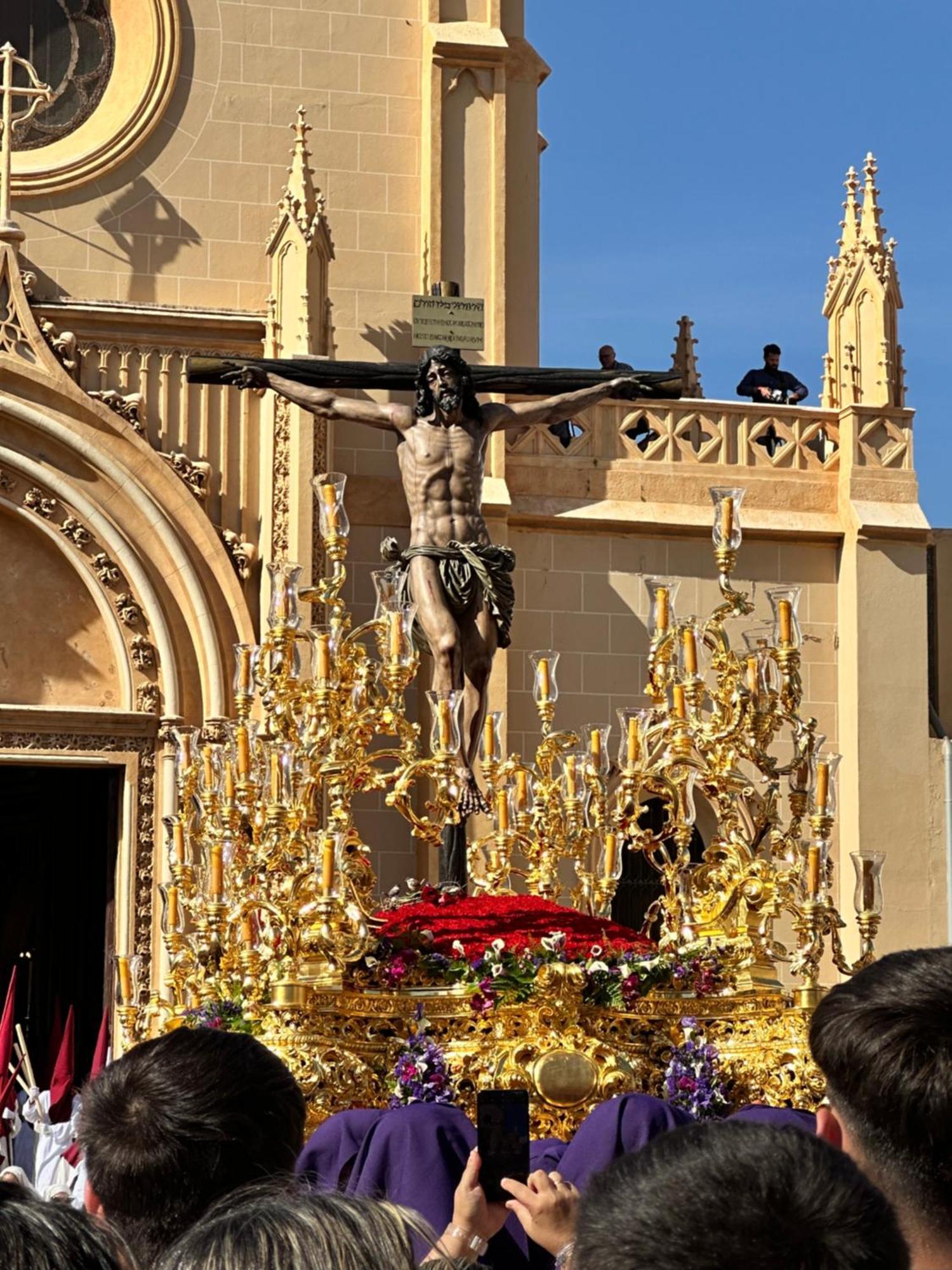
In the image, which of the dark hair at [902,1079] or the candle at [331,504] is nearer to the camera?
the dark hair at [902,1079]

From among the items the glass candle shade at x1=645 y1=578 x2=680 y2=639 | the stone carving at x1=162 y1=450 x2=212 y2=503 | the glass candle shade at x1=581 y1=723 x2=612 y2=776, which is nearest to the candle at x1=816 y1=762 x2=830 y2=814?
the glass candle shade at x1=645 y1=578 x2=680 y2=639

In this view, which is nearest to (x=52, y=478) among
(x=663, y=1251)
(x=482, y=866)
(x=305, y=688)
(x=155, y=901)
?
(x=155, y=901)

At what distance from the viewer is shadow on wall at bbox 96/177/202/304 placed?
18.1 metres

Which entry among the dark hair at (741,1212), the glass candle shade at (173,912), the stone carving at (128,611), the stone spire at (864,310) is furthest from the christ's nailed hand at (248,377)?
the dark hair at (741,1212)

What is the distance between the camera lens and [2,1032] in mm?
13602

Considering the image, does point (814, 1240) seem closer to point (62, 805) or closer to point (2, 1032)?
point (2, 1032)

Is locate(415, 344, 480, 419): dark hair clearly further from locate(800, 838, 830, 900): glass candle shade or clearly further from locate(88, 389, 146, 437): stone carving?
locate(88, 389, 146, 437): stone carving

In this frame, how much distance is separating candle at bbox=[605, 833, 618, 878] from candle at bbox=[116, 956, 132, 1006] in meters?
2.68

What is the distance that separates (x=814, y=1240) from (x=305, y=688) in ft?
25.7

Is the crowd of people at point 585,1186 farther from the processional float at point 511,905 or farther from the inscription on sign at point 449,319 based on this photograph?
the inscription on sign at point 449,319

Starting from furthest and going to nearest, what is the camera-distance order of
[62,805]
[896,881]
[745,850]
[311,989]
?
[62,805] < [896,881] < [745,850] < [311,989]

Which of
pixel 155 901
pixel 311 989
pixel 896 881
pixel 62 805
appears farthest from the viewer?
pixel 62 805

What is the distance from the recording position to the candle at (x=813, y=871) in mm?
9836

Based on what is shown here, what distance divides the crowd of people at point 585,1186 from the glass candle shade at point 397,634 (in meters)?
5.79
